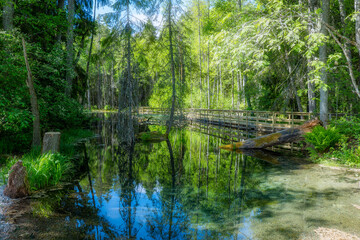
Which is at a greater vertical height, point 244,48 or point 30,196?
point 244,48

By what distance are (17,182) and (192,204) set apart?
371cm

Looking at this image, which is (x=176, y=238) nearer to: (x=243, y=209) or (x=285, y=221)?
(x=243, y=209)

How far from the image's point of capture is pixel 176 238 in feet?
12.6

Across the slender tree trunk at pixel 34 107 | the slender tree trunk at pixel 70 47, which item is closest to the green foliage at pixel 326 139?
the slender tree trunk at pixel 34 107

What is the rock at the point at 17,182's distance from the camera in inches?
189

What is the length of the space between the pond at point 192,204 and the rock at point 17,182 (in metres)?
0.22

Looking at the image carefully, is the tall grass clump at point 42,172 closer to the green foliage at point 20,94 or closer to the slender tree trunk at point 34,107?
the green foliage at point 20,94

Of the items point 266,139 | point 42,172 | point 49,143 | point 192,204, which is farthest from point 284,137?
point 42,172

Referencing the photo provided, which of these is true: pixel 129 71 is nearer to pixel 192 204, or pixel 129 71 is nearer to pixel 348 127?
pixel 192 204

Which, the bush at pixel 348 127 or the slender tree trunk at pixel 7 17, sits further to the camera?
the bush at pixel 348 127

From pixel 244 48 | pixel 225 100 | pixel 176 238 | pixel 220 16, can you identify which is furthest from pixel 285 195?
pixel 225 100

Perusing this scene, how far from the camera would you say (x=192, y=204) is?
16.9ft

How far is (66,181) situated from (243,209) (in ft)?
15.5

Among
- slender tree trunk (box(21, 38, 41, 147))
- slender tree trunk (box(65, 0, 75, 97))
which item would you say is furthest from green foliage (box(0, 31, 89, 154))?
slender tree trunk (box(65, 0, 75, 97))
